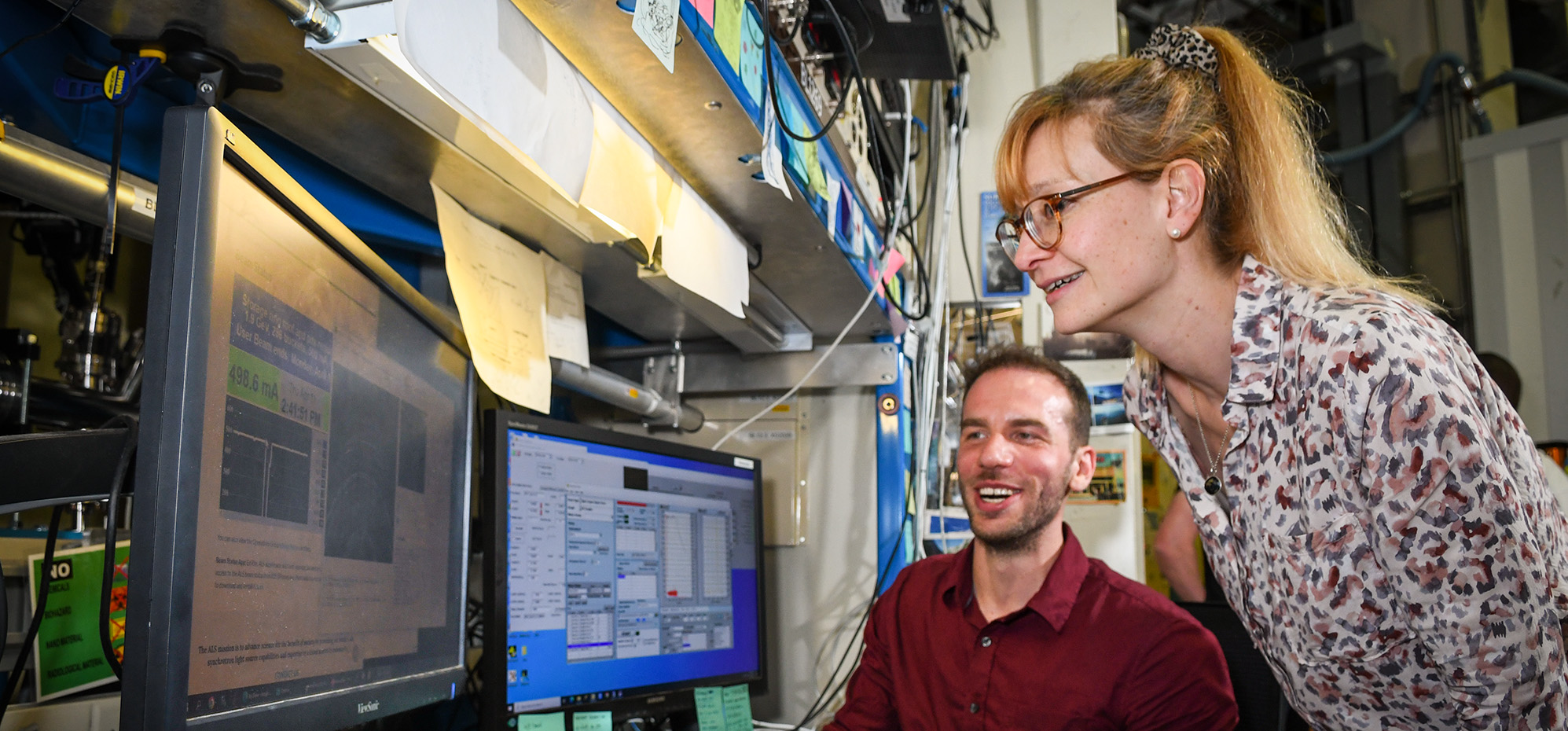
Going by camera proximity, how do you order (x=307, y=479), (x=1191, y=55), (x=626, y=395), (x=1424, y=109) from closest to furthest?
1. (x=307, y=479)
2. (x=1191, y=55)
3. (x=626, y=395)
4. (x=1424, y=109)

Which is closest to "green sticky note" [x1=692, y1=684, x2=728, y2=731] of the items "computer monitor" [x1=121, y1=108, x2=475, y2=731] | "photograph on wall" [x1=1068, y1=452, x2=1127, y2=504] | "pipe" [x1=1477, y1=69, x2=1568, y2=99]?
"computer monitor" [x1=121, y1=108, x2=475, y2=731]

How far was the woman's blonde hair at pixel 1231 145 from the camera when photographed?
98 centimetres

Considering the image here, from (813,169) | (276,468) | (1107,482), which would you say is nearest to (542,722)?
(276,468)

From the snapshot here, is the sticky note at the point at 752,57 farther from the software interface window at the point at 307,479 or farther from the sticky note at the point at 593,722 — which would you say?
the sticky note at the point at 593,722

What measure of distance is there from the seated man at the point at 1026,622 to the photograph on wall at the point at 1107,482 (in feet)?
1.38

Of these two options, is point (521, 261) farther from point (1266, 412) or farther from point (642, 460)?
point (1266, 412)

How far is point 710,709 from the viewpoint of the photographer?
4.75ft

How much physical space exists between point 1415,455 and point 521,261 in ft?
2.89

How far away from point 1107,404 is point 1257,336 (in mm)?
1261

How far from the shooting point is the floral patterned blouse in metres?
0.77

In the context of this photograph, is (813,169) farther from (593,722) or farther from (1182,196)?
(593,722)

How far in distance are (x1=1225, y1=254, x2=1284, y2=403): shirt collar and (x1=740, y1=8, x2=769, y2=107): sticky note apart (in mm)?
506

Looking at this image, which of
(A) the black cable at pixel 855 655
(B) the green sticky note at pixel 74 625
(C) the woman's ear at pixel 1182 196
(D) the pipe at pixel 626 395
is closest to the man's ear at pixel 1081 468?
(A) the black cable at pixel 855 655

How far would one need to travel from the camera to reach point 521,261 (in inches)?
43.8
